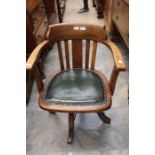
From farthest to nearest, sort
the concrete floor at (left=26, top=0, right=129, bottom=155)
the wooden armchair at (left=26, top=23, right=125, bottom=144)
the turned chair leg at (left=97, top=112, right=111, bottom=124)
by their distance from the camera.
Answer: the turned chair leg at (left=97, top=112, right=111, bottom=124)
the concrete floor at (left=26, top=0, right=129, bottom=155)
the wooden armchair at (left=26, top=23, right=125, bottom=144)

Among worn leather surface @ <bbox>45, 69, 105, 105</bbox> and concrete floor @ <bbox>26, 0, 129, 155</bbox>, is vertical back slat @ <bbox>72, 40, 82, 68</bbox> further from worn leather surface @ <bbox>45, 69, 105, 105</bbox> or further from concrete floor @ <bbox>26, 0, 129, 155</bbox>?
concrete floor @ <bbox>26, 0, 129, 155</bbox>

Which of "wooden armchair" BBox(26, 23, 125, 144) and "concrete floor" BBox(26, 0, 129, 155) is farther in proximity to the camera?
"concrete floor" BBox(26, 0, 129, 155)

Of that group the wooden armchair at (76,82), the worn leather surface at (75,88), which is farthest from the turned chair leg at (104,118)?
the worn leather surface at (75,88)

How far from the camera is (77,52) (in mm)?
1756

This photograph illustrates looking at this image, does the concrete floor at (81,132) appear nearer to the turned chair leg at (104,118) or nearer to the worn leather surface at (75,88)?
the turned chair leg at (104,118)

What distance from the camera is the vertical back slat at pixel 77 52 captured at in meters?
1.74

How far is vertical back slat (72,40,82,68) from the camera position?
174 cm

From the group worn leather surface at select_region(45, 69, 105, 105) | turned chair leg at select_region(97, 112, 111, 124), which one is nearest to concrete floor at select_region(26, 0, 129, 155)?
turned chair leg at select_region(97, 112, 111, 124)

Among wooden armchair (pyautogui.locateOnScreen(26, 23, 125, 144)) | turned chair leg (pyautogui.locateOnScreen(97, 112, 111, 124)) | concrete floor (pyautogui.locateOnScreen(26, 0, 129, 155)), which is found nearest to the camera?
wooden armchair (pyautogui.locateOnScreen(26, 23, 125, 144))

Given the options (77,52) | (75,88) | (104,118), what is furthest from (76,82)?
(104,118)

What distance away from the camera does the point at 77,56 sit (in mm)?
1773

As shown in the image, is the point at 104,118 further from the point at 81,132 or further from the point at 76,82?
the point at 76,82
